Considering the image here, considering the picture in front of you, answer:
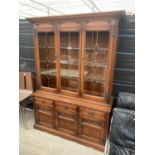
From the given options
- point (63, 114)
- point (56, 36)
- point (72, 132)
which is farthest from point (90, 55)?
point (72, 132)

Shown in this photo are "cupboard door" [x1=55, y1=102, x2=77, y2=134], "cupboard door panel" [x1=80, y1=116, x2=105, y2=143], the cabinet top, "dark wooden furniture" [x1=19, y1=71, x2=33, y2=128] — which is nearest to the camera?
the cabinet top

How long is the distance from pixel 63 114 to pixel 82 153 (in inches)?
24.7

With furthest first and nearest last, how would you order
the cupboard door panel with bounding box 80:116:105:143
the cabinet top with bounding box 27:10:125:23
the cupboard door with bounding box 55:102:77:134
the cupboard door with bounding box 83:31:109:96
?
the cupboard door with bounding box 55:102:77:134 < the cupboard door panel with bounding box 80:116:105:143 < the cupboard door with bounding box 83:31:109:96 < the cabinet top with bounding box 27:10:125:23

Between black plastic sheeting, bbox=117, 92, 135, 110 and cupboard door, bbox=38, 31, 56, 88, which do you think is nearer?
black plastic sheeting, bbox=117, 92, 135, 110

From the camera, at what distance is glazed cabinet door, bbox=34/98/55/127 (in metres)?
2.38

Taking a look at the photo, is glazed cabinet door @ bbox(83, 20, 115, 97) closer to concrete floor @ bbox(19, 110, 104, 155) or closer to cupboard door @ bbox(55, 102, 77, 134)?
cupboard door @ bbox(55, 102, 77, 134)

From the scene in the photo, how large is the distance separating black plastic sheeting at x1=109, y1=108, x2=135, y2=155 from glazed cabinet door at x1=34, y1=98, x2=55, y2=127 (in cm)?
105

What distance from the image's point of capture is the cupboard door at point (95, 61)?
6.38 feet

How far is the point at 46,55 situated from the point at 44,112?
96 centimetres

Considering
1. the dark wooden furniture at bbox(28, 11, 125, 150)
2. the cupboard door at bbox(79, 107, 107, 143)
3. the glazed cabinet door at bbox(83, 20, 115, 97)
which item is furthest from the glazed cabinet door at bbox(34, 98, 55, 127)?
the glazed cabinet door at bbox(83, 20, 115, 97)

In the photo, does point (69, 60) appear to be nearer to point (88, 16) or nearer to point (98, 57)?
point (98, 57)

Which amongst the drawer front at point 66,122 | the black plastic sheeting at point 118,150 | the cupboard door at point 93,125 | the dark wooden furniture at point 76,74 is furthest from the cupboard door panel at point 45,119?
the black plastic sheeting at point 118,150

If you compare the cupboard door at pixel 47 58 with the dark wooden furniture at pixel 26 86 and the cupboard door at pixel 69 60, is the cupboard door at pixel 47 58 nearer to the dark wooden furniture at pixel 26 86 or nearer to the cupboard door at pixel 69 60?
the cupboard door at pixel 69 60

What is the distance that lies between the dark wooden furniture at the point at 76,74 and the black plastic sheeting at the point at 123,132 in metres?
0.22
